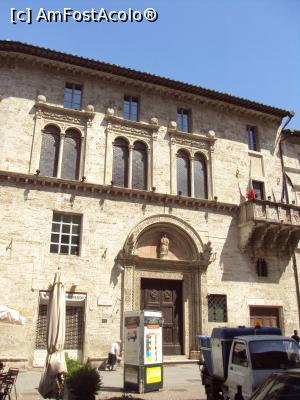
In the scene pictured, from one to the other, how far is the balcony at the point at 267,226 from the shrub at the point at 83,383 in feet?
45.4

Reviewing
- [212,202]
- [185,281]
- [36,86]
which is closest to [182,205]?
[212,202]

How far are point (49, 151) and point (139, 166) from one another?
4.86 metres

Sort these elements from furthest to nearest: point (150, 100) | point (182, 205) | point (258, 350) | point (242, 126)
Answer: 1. point (242, 126)
2. point (150, 100)
3. point (182, 205)
4. point (258, 350)

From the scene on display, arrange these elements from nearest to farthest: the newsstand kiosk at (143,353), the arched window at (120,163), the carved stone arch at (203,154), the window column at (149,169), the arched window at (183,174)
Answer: the newsstand kiosk at (143,353) → the arched window at (120,163) → the window column at (149,169) → the arched window at (183,174) → the carved stone arch at (203,154)

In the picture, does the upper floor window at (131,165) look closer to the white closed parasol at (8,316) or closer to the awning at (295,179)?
the white closed parasol at (8,316)

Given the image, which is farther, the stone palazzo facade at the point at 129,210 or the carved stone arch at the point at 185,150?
the carved stone arch at the point at 185,150

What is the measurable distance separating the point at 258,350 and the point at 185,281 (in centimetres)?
1170

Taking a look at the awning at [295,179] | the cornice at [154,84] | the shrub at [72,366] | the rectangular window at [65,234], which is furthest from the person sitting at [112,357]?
the awning at [295,179]

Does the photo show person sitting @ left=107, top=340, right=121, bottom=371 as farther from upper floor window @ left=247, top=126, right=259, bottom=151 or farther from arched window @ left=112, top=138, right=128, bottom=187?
upper floor window @ left=247, top=126, right=259, bottom=151

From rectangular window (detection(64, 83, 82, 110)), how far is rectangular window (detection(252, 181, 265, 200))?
1154 centimetres

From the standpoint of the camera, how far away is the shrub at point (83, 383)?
8.81 m

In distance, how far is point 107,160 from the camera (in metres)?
19.7

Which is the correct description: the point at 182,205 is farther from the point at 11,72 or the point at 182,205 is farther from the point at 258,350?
the point at 258,350

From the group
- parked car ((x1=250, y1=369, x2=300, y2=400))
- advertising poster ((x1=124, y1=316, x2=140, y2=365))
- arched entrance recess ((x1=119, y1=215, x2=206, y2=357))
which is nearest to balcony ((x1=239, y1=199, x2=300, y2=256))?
arched entrance recess ((x1=119, y1=215, x2=206, y2=357))
